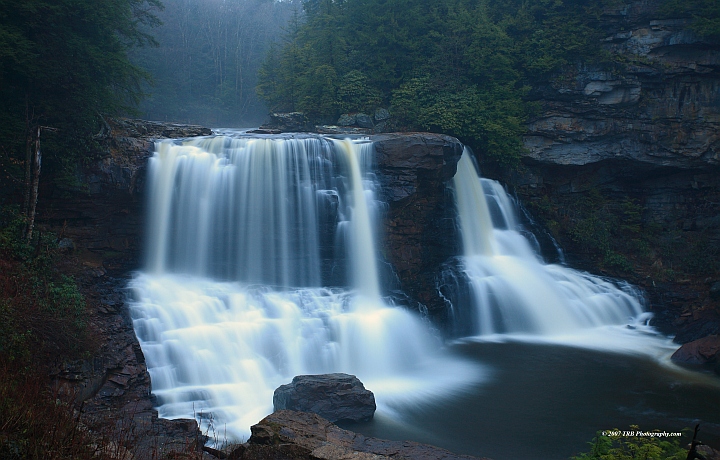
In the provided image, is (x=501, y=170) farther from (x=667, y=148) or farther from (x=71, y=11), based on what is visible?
(x=71, y=11)

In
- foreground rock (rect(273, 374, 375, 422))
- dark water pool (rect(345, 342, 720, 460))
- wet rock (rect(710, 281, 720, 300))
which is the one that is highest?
wet rock (rect(710, 281, 720, 300))

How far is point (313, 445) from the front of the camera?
22.1 ft

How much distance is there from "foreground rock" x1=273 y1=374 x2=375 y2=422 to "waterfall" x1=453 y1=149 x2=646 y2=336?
275 inches

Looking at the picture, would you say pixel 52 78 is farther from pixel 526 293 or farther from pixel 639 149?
pixel 639 149

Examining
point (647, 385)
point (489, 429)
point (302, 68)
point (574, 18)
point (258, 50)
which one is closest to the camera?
point (489, 429)

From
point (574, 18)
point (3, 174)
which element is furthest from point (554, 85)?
point (3, 174)

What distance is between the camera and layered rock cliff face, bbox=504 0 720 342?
19938 mm

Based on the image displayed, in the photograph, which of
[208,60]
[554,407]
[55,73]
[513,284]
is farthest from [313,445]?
[208,60]

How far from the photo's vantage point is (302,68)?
81.0 feet

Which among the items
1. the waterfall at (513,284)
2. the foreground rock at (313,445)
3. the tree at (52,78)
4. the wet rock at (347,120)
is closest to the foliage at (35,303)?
the tree at (52,78)

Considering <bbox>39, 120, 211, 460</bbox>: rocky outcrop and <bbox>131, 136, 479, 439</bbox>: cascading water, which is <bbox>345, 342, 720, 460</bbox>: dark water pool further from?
<bbox>39, 120, 211, 460</bbox>: rocky outcrop

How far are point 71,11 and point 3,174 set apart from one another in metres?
4.33

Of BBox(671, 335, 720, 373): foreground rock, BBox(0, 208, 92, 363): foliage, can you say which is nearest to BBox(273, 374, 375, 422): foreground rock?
Result: BBox(0, 208, 92, 363): foliage

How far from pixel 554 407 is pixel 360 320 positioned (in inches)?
202
